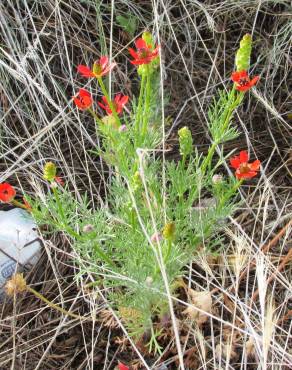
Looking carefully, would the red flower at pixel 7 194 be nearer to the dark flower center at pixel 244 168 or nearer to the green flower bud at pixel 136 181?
the green flower bud at pixel 136 181

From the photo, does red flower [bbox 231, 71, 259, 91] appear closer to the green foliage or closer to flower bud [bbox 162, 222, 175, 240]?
the green foliage

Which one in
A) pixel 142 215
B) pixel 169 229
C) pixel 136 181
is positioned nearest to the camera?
pixel 169 229

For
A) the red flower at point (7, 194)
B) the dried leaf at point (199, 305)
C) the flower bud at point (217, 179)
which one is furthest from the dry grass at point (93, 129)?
the red flower at point (7, 194)

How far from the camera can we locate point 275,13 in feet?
5.96

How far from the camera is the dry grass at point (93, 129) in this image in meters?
1.40

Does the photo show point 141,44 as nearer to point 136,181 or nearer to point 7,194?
point 136,181

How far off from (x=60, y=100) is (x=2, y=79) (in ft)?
0.61

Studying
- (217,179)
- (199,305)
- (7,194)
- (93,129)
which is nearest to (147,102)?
(217,179)

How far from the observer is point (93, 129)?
5.73 ft

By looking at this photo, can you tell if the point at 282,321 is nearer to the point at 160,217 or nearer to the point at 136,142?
the point at 160,217

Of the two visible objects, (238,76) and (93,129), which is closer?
(238,76)

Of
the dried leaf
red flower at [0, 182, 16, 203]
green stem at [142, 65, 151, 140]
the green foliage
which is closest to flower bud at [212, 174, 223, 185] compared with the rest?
the green foliage

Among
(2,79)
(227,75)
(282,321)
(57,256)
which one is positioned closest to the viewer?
(282,321)

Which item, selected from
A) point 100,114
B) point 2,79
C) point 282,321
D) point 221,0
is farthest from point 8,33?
point 282,321
